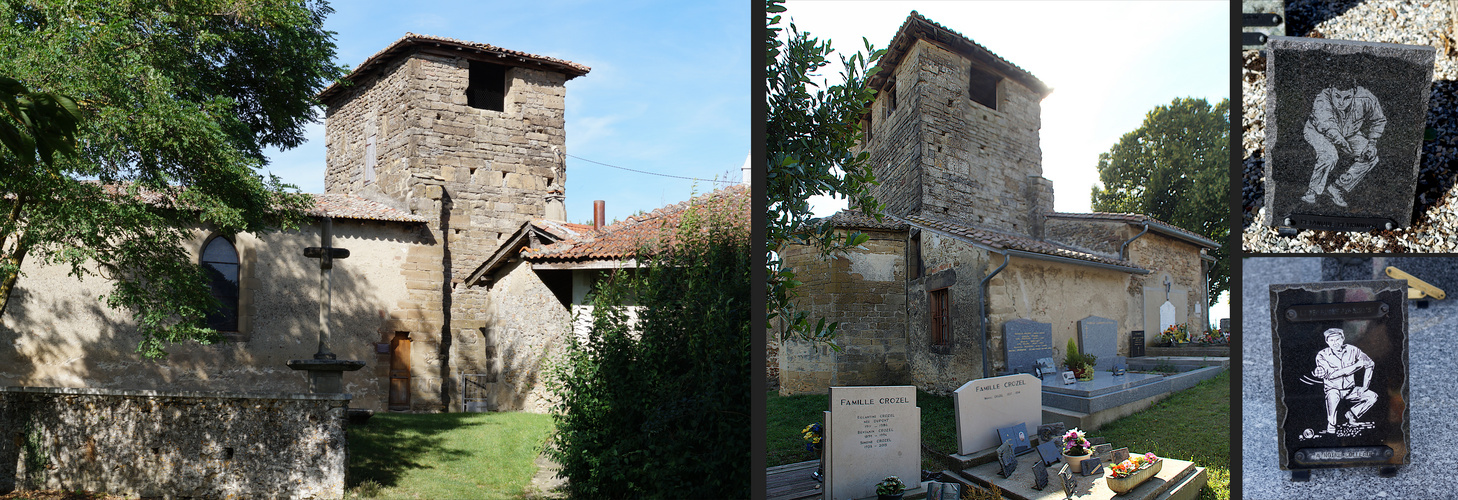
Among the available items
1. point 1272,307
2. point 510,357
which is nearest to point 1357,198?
point 1272,307

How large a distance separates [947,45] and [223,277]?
1176cm

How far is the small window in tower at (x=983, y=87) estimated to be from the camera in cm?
485

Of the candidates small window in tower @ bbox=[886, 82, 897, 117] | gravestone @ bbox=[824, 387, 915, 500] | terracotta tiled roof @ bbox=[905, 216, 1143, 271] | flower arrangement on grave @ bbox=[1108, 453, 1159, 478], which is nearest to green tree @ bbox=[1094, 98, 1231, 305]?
terracotta tiled roof @ bbox=[905, 216, 1143, 271]

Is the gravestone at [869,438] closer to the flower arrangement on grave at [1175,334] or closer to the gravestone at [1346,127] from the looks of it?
the flower arrangement on grave at [1175,334]

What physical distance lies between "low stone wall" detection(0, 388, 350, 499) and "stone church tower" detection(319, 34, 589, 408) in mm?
5240

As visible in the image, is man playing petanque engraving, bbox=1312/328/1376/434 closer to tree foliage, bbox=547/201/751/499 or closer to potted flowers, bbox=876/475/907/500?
potted flowers, bbox=876/475/907/500

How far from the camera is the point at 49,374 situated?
1045 centimetres

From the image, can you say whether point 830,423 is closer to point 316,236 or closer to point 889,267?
point 889,267

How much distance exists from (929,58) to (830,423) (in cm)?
243

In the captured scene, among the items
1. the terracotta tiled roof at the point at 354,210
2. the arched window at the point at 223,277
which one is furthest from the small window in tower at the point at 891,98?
the arched window at the point at 223,277

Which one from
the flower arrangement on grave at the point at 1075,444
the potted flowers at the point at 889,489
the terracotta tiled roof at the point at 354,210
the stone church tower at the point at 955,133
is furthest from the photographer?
the terracotta tiled roof at the point at 354,210

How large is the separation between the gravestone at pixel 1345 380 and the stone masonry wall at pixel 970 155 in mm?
1510

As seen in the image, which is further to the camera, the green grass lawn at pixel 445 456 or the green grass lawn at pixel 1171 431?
the green grass lawn at pixel 445 456

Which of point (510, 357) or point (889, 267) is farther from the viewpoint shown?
point (510, 357)
